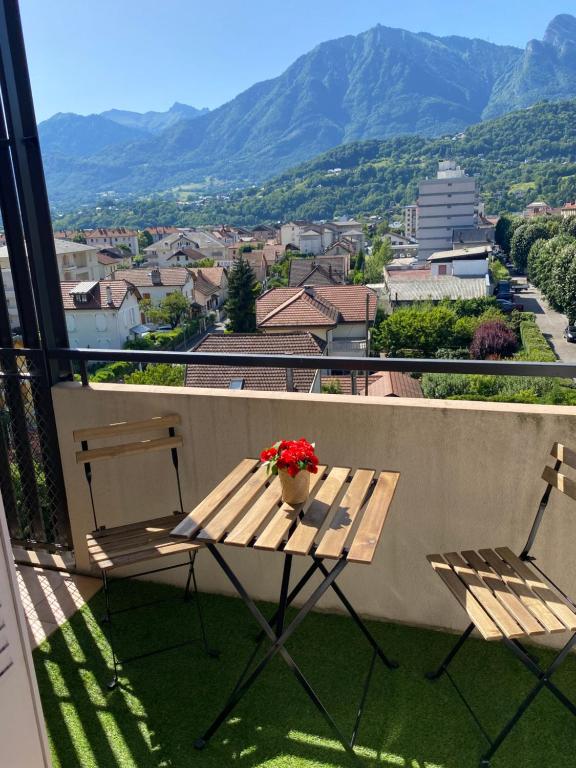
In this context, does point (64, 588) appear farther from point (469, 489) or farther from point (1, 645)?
point (469, 489)

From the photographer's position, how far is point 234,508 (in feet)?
6.66

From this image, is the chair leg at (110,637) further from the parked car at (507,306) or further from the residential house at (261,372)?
the parked car at (507,306)

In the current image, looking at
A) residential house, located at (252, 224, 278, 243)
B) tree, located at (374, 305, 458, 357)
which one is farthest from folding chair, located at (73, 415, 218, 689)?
residential house, located at (252, 224, 278, 243)

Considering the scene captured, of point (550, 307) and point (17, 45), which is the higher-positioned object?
point (17, 45)

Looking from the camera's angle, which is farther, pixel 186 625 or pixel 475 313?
pixel 475 313

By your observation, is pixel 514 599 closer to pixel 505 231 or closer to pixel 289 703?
pixel 289 703

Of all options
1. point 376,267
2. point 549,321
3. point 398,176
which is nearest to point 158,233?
point 398,176

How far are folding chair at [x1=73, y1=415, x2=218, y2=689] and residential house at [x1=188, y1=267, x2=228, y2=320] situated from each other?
47.4 m

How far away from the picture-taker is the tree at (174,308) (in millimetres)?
46688

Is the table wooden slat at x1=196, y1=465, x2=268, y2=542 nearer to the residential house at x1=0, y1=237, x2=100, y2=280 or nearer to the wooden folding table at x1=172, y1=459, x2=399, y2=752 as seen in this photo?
the wooden folding table at x1=172, y1=459, x2=399, y2=752

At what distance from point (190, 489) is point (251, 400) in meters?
0.62

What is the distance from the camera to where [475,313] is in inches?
1128

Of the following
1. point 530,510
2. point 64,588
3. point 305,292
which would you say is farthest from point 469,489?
point 305,292

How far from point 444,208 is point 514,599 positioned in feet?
300
